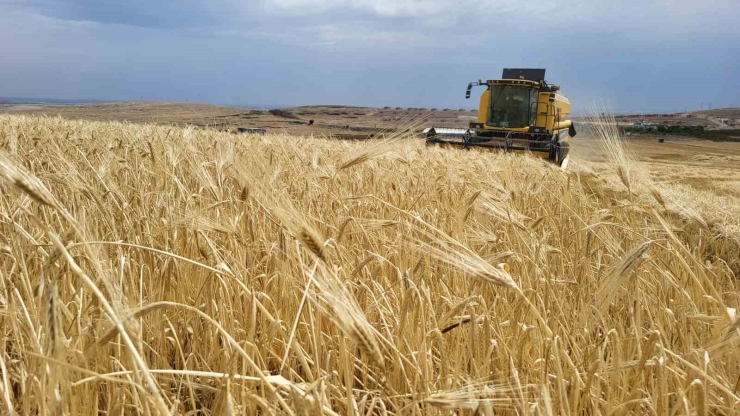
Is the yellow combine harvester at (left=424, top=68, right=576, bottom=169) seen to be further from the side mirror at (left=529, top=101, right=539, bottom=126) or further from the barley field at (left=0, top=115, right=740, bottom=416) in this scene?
the barley field at (left=0, top=115, right=740, bottom=416)

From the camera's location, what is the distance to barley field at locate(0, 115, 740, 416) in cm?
91

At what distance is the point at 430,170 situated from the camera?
178 inches

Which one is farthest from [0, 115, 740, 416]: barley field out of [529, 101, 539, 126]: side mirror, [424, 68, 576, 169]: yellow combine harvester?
[529, 101, 539, 126]: side mirror

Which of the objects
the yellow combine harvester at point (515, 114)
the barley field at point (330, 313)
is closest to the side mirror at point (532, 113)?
the yellow combine harvester at point (515, 114)

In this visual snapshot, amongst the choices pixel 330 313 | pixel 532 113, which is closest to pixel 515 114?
pixel 532 113

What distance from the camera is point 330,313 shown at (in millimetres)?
1053

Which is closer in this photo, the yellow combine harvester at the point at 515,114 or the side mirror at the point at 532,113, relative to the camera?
the yellow combine harvester at the point at 515,114

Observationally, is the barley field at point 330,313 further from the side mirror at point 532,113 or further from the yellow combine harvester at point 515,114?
the side mirror at point 532,113

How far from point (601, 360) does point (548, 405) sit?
0.43 meters

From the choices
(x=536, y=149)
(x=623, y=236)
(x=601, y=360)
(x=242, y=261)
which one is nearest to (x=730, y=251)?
(x=623, y=236)

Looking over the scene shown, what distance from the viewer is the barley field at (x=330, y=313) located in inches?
35.9

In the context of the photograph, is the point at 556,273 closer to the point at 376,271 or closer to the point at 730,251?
the point at 376,271

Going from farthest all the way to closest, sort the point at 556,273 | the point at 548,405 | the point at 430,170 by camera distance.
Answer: the point at 430,170
the point at 556,273
the point at 548,405

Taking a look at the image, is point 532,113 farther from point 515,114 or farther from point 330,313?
point 330,313
